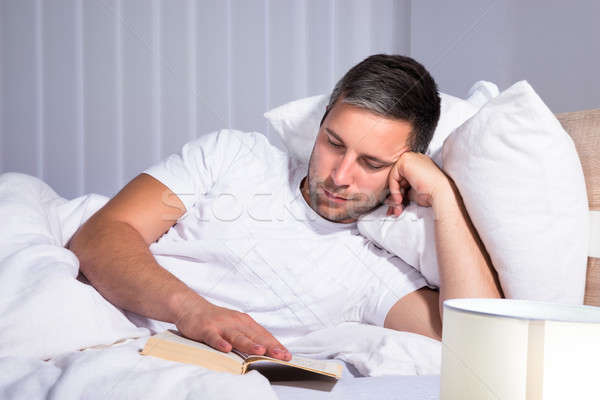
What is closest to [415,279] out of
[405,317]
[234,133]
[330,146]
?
[405,317]

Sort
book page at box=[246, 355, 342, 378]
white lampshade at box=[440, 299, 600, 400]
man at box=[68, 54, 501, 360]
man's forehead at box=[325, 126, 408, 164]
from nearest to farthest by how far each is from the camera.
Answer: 1. white lampshade at box=[440, 299, 600, 400]
2. book page at box=[246, 355, 342, 378]
3. man at box=[68, 54, 501, 360]
4. man's forehead at box=[325, 126, 408, 164]

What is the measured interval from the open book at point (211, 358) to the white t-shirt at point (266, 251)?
359 mm

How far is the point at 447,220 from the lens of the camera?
105cm

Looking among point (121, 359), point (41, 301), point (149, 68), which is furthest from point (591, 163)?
point (149, 68)

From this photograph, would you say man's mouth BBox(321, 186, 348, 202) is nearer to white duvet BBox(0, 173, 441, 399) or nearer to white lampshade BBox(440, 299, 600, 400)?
white duvet BBox(0, 173, 441, 399)

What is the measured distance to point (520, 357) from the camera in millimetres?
445

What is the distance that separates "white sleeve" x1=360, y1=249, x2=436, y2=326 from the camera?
3.78 ft

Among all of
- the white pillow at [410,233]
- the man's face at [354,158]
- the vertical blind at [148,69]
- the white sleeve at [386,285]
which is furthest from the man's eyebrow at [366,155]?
the vertical blind at [148,69]

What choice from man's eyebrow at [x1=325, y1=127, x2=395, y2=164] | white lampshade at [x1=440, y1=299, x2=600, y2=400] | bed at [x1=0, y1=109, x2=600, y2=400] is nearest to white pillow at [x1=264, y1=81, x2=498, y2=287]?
man's eyebrow at [x1=325, y1=127, x2=395, y2=164]

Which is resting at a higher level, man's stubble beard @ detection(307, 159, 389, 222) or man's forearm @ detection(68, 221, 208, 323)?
man's stubble beard @ detection(307, 159, 389, 222)

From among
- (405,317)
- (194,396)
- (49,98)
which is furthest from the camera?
(49,98)

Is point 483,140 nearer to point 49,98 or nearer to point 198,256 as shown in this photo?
point 198,256

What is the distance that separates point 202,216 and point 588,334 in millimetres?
957

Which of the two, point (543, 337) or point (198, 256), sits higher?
point (543, 337)
